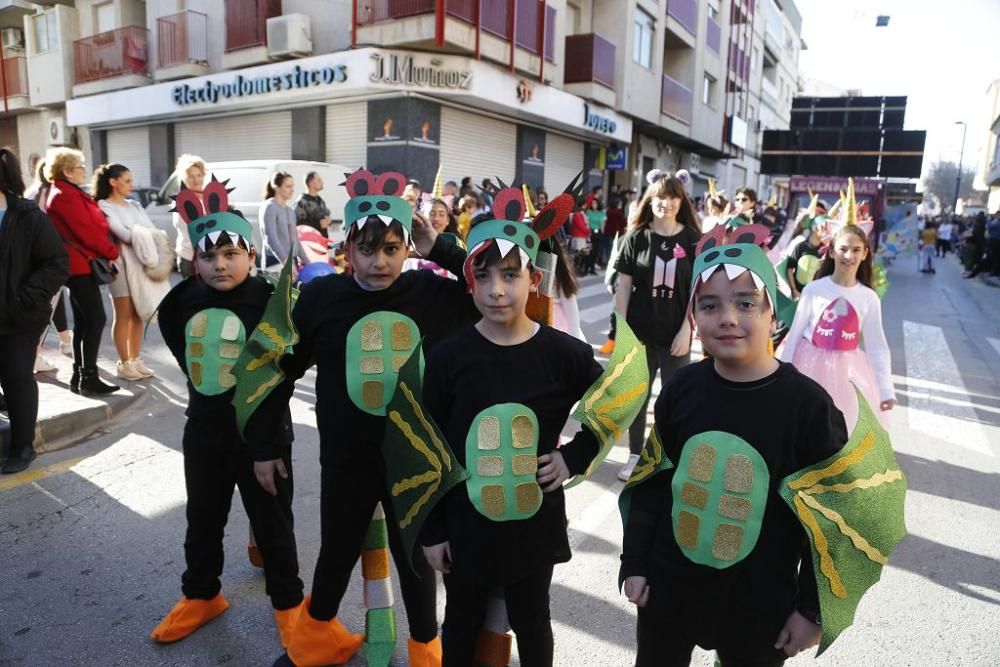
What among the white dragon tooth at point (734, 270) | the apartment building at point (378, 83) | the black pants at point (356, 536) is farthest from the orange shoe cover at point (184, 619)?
the apartment building at point (378, 83)

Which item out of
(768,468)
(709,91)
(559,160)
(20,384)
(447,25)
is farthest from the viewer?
(709,91)

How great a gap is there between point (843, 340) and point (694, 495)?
254cm

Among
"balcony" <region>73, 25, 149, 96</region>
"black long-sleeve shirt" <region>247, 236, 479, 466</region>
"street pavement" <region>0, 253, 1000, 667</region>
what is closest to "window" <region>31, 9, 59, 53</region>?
"balcony" <region>73, 25, 149, 96</region>

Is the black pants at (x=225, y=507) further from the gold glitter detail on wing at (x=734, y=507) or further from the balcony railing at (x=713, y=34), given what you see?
the balcony railing at (x=713, y=34)

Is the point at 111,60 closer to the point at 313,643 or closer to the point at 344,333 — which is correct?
the point at 344,333

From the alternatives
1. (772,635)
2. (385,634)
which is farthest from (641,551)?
(385,634)

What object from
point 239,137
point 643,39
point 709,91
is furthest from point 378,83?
point 709,91

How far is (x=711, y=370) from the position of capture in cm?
187

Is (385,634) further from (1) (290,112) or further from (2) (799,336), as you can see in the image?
(1) (290,112)

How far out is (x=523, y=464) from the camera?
2.02 metres

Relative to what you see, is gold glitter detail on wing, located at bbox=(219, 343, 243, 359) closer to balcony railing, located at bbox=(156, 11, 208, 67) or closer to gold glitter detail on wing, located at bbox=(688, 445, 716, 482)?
gold glitter detail on wing, located at bbox=(688, 445, 716, 482)

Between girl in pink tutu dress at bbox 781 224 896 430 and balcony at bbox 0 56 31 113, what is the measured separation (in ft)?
93.6

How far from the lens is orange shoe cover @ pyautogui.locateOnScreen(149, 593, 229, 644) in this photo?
274 cm

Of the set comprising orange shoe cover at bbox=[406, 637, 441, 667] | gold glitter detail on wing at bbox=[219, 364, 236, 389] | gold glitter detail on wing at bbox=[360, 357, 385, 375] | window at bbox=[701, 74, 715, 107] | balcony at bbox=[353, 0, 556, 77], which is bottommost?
orange shoe cover at bbox=[406, 637, 441, 667]
